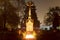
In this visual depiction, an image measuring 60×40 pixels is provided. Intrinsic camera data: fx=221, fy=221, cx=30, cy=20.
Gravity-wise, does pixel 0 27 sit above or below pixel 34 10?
below

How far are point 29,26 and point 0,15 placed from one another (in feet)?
18.1

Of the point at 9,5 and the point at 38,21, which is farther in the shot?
the point at 38,21

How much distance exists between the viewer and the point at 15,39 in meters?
15.0

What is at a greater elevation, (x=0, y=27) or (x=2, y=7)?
(x=2, y=7)

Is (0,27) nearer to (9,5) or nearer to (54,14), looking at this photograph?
(9,5)

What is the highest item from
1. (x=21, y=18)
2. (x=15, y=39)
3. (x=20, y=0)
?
(x=20, y=0)

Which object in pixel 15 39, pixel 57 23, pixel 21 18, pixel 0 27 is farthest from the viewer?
pixel 57 23

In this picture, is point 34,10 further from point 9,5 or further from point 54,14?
point 9,5

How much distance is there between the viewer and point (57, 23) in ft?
74.2

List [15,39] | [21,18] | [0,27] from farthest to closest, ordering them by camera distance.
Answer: [21,18] < [0,27] < [15,39]

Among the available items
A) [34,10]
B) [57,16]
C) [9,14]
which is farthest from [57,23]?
[9,14]

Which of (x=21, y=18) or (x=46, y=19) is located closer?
(x=21, y=18)

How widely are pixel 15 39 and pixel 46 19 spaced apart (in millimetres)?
9209

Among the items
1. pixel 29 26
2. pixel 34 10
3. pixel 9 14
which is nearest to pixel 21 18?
pixel 9 14
